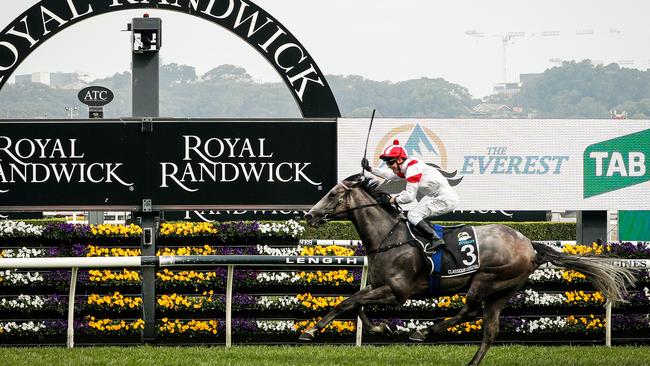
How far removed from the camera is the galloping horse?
8695 mm

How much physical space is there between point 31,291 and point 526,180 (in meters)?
5.35

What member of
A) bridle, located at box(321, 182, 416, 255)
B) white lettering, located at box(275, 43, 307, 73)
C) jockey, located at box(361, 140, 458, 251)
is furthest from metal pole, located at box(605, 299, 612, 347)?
white lettering, located at box(275, 43, 307, 73)

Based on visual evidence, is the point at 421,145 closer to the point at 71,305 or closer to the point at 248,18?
the point at 248,18

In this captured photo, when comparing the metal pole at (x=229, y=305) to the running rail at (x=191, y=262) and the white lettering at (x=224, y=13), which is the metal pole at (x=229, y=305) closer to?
the running rail at (x=191, y=262)

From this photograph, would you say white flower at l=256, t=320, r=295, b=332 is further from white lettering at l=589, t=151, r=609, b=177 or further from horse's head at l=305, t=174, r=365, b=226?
white lettering at l=589, t=151, r=609, b=177

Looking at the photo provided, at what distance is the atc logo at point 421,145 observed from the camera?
11266 mm

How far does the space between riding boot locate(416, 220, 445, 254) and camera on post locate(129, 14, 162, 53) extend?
4.06 m

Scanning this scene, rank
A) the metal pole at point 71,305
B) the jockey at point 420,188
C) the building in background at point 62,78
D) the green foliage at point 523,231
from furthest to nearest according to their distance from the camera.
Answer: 1. the building in background at point 62,78
2. the green foliage at point 523,231
3. the metal pole at point 71,305
4. the jockey at point 420,188

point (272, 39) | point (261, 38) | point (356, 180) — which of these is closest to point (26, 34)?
point (261, 38)

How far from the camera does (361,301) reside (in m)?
8.56

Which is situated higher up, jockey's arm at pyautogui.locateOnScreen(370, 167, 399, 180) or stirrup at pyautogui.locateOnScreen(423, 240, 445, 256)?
jockey's arm at pyautogui.locateOnScreen(370, 167, 399, 180)

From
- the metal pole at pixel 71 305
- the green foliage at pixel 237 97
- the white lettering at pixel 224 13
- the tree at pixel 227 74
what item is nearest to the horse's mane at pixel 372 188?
the metal pole at pixel 71 305

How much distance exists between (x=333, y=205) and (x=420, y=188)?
773 millimetres

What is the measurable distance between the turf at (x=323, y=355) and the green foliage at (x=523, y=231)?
12.9m
